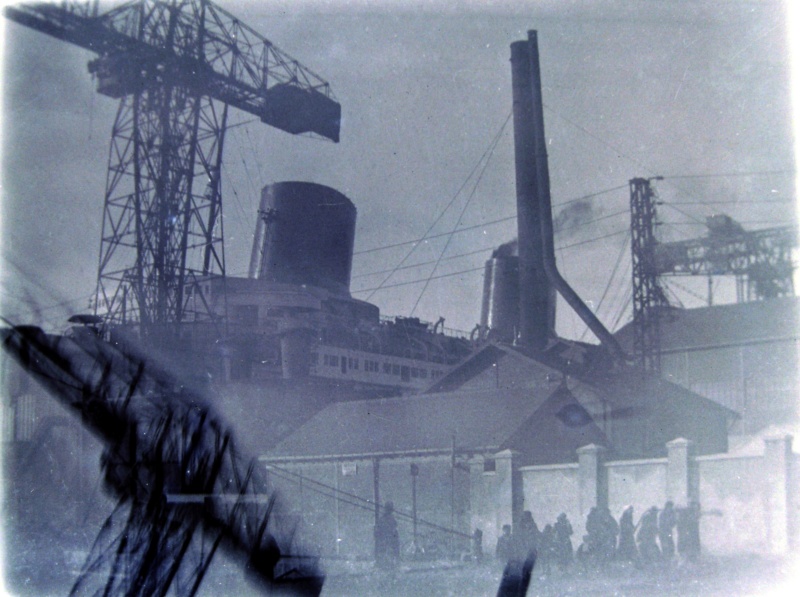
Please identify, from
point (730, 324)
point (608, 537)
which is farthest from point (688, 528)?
point (730, 324)

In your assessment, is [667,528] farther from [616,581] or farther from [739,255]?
[739,255]

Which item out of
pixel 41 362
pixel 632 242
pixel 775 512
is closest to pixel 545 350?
pixel 632 242

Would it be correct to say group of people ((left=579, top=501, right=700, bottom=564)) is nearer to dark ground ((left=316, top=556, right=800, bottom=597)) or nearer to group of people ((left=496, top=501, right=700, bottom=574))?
group of people ((left=496, top=501, right=700, bottom=574))

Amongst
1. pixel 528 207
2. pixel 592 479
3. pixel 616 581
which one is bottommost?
pixel 616 581

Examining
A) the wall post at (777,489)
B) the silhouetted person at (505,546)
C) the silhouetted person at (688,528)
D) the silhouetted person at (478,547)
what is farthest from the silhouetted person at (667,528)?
the silhouetted person at (478,547)

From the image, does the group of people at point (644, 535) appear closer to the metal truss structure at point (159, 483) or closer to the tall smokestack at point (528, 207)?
the metal truss structure at point (159, 483)

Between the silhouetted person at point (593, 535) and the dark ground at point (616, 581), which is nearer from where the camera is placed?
the dark ground at point (616, 581)
